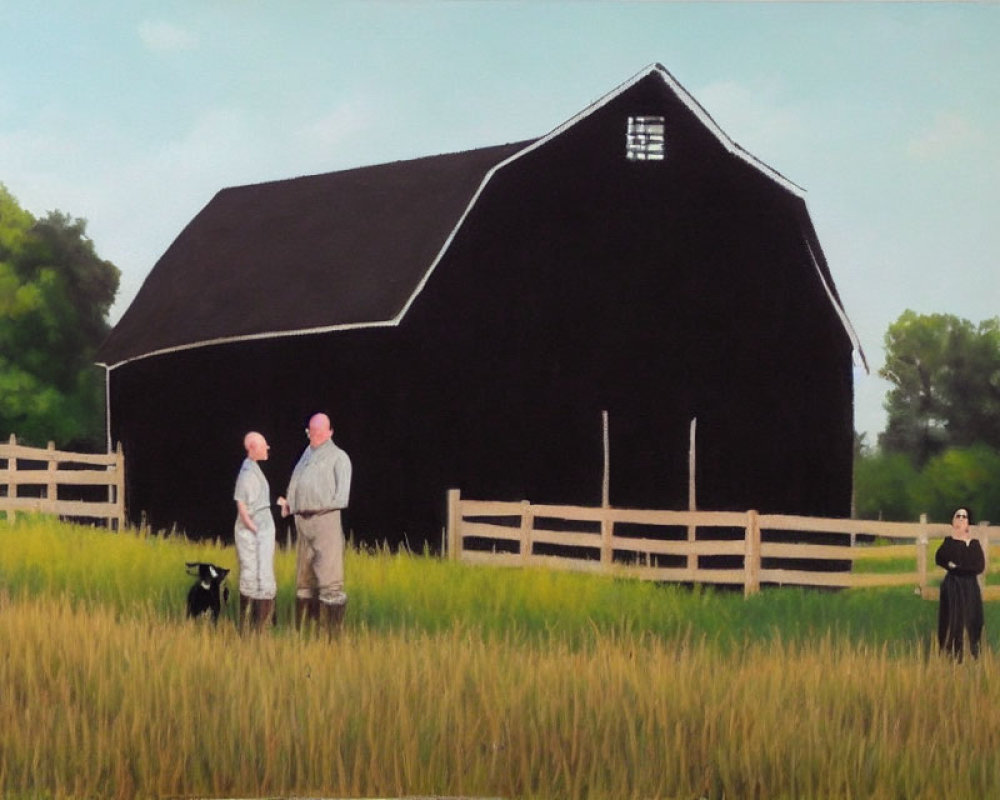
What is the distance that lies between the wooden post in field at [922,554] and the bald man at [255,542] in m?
6.36

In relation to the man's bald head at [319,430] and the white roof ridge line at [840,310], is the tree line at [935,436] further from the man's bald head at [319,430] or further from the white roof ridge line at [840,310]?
the man's bald head at [319,430]

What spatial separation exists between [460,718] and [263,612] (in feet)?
10.8

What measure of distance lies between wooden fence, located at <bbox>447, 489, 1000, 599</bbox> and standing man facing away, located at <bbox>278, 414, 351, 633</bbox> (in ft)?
14.6

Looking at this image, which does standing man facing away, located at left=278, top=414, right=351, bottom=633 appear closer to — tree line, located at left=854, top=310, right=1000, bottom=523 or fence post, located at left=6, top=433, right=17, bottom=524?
tree line, located at left=854, top=310, right=1000, bottom=523

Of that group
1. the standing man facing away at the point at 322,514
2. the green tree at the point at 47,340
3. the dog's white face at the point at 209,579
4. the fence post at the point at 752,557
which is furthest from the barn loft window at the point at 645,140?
the green tree at the point at 47,340

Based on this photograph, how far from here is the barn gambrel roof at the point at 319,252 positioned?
15.7 m

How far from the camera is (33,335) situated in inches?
985

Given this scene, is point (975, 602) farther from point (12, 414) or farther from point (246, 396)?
point (12, 414)

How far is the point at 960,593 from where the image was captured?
9.87m

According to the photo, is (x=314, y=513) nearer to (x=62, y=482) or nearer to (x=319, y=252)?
(x=319, y=252)

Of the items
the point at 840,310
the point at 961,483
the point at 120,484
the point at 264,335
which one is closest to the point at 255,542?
the point at 264,335

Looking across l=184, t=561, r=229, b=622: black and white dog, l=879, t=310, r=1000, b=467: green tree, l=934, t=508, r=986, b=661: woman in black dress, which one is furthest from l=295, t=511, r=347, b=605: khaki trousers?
l=879, t=310, r=1000, b=467: green tree

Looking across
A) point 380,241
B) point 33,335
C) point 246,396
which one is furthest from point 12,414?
point 380,241

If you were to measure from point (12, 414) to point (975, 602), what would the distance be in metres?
17.5
